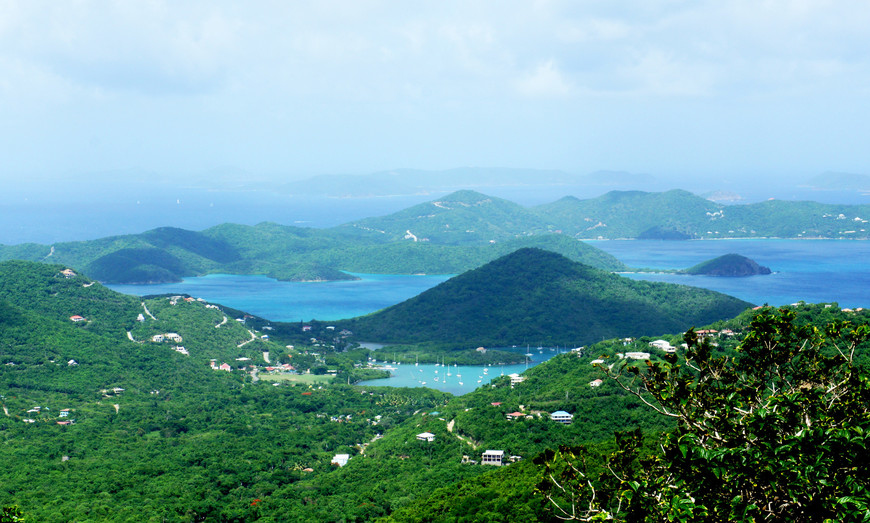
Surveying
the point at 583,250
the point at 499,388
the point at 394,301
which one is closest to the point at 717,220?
the point at 583,250

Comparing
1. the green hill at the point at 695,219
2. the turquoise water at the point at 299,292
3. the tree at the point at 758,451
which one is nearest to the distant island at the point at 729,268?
the turquoise water at the point at 299,292

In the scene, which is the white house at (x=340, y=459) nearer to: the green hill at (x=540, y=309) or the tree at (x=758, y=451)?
the tree at (x=758, y=451)

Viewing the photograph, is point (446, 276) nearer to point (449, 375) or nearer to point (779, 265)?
point (779, 265)

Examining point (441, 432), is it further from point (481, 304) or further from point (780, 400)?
point (481, 304)

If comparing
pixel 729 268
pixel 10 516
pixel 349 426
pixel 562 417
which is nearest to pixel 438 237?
pixel 729 268

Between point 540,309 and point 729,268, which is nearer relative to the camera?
point 540,309

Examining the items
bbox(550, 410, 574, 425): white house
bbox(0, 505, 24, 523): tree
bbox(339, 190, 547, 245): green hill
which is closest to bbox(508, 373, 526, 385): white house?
bbox(550, 410, 574, 425): white house

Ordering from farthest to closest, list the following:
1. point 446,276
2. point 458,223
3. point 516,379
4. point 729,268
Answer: point 458,223
point 446,276
point 729,268
point 516,379
